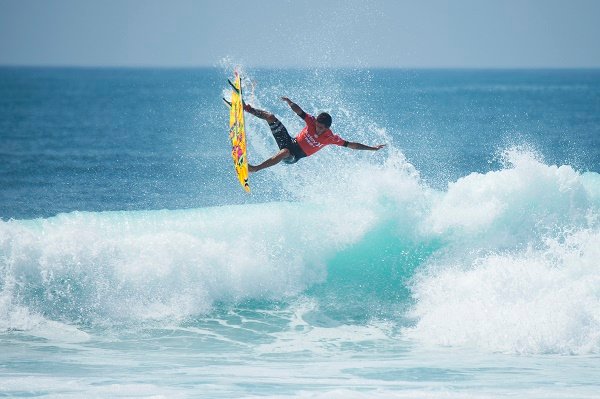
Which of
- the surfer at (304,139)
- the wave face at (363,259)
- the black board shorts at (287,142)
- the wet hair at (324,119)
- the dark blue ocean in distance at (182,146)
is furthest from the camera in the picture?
the dark blue ocean in distance at (182,146)

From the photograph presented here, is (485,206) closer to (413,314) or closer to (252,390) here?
(413,314)

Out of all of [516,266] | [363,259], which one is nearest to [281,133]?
[363,259]

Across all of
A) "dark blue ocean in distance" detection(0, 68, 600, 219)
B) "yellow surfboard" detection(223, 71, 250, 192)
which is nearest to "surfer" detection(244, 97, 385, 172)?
"yellow surfboard" detection(223, 71, 250, 192)

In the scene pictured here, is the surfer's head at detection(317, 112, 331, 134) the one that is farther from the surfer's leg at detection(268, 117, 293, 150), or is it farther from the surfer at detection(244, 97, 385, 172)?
the surfer's leg at detection(268, 117, 293, 150)

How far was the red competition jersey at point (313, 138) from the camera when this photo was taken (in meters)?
12.4

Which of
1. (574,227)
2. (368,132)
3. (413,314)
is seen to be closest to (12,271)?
(413,314)

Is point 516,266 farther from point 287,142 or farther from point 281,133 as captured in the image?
point 281,133

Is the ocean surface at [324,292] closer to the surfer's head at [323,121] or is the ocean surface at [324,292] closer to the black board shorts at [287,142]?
the black board shorts at [287,142]

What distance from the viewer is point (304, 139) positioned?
1249cm

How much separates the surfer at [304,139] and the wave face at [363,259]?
2.06 meters

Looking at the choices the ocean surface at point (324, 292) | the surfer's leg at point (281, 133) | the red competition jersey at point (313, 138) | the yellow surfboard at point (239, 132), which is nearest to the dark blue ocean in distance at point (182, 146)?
the ocean surface at point (324, 292)

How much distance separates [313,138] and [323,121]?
343mm

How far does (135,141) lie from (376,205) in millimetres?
23844

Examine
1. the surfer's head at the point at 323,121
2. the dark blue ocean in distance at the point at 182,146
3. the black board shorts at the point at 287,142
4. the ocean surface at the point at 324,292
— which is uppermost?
the dark blue ocean in distance at the point at 182,146
